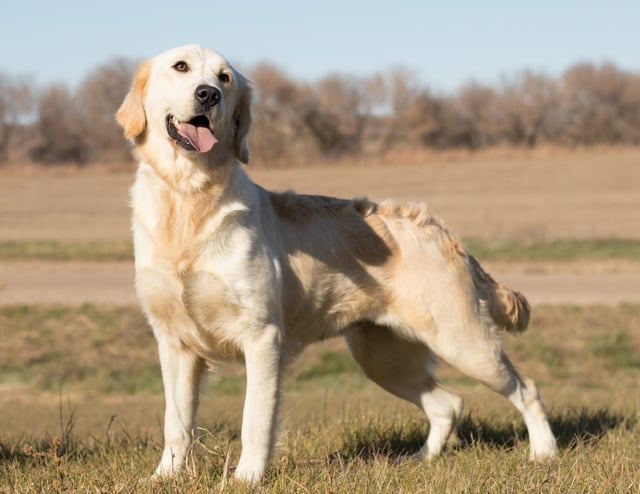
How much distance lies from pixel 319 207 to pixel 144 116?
126cm

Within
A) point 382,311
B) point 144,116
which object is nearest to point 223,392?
point 382,311

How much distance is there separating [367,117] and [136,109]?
52.3 meters

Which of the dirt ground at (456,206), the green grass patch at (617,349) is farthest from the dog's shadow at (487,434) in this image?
the dirt ground at (456,206)

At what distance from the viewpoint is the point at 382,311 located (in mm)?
6039

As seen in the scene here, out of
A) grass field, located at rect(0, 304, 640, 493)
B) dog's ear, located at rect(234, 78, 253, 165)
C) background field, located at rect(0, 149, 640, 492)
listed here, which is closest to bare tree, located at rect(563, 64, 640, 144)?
background field, located at rect(0, 149, 640, 492)

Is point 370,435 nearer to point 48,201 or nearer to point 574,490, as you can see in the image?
point 574,490

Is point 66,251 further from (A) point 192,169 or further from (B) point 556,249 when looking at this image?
(A) point 192,169

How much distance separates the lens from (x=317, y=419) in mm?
7453

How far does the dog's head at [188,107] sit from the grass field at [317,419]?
136 cm

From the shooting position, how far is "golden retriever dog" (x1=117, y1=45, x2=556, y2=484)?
17.1 feet

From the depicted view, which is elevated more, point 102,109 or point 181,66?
point 181,66

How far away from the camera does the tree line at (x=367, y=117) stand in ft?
176

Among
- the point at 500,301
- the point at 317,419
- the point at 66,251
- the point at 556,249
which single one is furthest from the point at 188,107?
the point at 556,249

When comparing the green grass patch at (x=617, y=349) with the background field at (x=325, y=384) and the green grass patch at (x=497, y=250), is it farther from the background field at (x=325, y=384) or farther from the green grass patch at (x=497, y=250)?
the green grass patch at (x=497, y=250)
